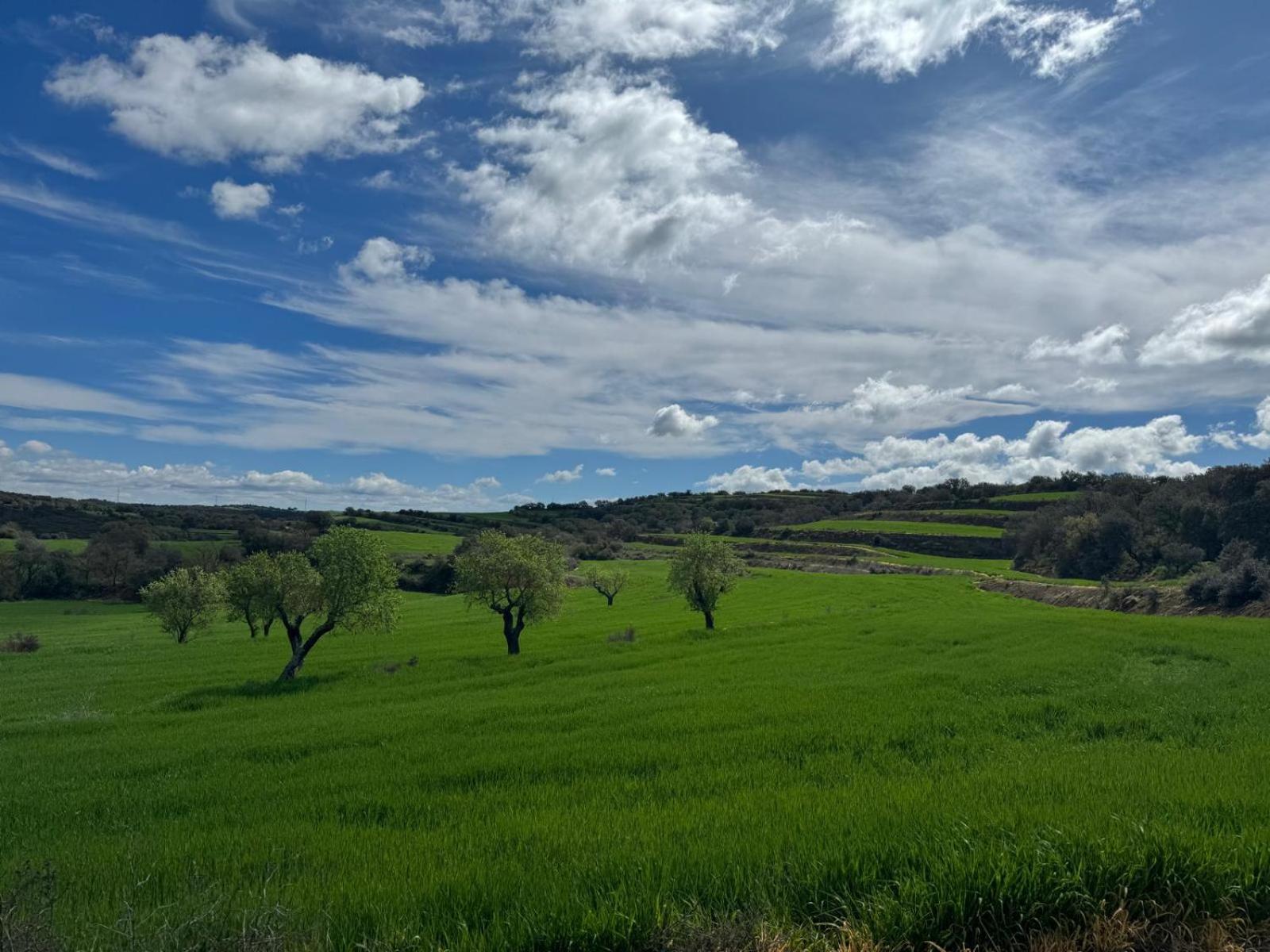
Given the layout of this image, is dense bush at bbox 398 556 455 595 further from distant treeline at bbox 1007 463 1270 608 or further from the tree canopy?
distant treeline at bbox 1007 463 1270 608

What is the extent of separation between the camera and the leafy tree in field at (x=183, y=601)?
5725 centimetres

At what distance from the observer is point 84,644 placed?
182 feet

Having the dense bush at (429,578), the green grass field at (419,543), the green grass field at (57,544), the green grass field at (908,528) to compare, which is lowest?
the dense bush at (429,578)

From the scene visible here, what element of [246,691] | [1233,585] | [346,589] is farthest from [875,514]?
[246,691]

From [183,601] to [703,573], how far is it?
41103mm

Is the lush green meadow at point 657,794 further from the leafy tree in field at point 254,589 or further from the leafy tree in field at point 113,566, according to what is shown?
the leafy tree in field at point 113,566

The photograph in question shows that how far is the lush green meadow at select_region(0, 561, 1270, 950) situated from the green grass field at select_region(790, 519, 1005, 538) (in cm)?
9823

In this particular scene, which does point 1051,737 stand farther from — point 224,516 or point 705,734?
point 224,516

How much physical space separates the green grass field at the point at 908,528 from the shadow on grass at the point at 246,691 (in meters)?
115

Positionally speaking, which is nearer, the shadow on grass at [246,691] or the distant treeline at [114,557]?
the shadow on grass at [246,691]

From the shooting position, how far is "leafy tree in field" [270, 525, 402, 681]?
37.4 meters

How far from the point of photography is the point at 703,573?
5206 cm

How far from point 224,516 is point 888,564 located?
152360mm

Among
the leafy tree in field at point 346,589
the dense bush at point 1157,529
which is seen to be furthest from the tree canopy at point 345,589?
the dense bush at point 1157,529
